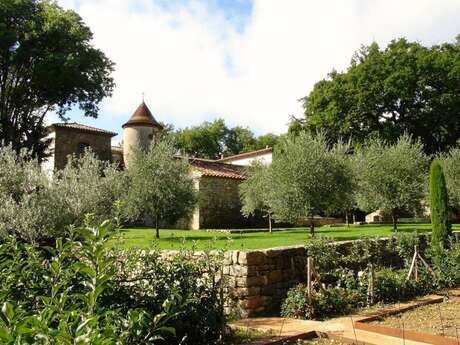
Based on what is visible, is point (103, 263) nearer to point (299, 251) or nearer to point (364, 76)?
point (299, 251)

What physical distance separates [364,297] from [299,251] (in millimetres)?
1489

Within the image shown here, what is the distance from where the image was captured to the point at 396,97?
3312 centimetres

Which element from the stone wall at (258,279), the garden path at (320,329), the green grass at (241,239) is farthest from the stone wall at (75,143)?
the garden path at (320,329)

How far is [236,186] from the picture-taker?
30359 millimetres

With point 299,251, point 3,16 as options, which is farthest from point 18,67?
point 299,251

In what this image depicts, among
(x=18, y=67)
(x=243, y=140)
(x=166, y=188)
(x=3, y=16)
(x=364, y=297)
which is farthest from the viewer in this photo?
(x=243, y=140)

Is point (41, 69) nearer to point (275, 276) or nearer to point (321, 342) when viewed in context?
point (275, 276)

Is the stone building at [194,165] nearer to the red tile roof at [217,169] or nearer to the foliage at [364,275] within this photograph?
the red tile roof at [217,169]

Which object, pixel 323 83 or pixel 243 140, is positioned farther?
pixel 243 140

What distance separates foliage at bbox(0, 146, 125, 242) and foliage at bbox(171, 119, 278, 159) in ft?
139

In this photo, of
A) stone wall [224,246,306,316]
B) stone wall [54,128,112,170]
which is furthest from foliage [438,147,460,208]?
stone wall [54,128,112,170]

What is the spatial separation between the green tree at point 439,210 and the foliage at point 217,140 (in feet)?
143

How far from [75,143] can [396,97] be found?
2403 cm

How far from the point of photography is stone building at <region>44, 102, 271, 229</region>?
2831cm
